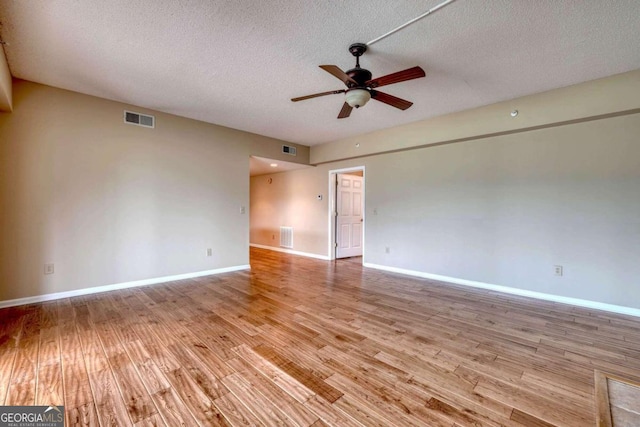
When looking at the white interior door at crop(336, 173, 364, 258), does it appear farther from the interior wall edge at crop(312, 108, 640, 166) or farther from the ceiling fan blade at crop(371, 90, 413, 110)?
the ceiling fan blade at crop(371, 90, 413, 110)

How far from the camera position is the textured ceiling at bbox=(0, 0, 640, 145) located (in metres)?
2.09

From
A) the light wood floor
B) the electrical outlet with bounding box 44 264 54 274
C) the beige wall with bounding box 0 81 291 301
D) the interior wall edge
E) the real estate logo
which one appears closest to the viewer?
the real estate logo

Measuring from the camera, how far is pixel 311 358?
84.4 inches

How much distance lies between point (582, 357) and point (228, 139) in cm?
560

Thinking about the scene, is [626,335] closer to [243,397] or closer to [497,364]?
[497,364]

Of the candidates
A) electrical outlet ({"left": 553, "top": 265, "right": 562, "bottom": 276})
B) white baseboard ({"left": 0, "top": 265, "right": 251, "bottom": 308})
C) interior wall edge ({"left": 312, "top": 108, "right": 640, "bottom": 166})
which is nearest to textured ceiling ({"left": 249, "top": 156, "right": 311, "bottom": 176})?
interior wall edge ({"left": 312, "top": 108, "right": 640, "bottom": 166})

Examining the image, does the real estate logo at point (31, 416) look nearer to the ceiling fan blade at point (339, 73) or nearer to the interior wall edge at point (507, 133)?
the ceiling fan blade at point (339, 73)

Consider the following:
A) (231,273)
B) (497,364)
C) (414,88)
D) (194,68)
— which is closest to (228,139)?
(194,68)

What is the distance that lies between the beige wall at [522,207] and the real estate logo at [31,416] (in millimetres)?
4819

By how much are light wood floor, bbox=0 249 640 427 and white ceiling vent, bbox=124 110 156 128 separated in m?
2.56

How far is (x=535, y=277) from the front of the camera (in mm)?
3770

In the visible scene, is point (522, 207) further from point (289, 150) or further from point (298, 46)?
point (289, 150)

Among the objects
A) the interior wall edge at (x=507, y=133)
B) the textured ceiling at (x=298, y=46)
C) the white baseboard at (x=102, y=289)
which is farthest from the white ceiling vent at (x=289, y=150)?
the white baseboard at (x=102, y=289)

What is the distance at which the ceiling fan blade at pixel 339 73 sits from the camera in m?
2.20
